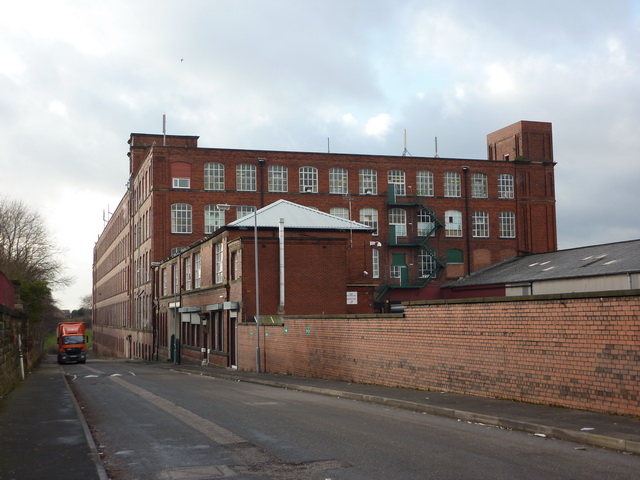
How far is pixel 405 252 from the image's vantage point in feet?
205

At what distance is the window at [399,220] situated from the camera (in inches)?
2461

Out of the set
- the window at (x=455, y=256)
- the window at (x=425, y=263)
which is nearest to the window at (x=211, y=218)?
the window at (x=425, y=263)

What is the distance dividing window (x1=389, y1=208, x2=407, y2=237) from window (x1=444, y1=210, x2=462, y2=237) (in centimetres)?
376

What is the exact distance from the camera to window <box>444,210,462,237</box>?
208 feet

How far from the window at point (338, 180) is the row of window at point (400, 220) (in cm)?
162

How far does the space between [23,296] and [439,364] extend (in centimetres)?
4171

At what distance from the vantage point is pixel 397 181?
63.2 meters

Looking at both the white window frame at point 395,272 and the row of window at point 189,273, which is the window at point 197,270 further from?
the white window frame at point 395,272

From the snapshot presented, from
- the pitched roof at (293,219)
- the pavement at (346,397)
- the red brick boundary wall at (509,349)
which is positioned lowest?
the pavement at (346,397)

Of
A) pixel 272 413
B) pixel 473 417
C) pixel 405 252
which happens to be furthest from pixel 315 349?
pixel 405 252

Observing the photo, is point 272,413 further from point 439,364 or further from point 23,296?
point 23,296

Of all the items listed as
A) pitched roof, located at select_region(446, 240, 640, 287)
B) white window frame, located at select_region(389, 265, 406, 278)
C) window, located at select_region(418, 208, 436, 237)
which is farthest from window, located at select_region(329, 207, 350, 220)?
pitched roof, located at select_region(446, 240, 640, 287)

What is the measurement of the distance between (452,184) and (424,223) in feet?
15.2

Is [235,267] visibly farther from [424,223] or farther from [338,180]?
[424,223]
